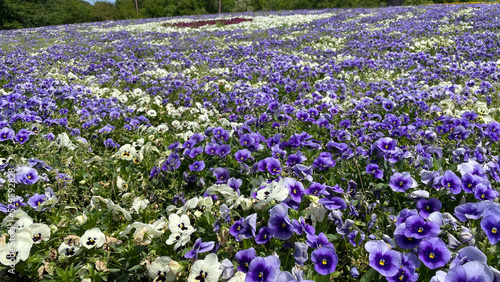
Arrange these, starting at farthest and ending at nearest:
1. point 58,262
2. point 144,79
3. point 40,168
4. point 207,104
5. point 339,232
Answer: point 144,79 < point 207,104 < point 40,168 < point 58,262 < point 339,232

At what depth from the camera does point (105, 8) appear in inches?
2365

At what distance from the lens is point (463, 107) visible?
15.9 ft

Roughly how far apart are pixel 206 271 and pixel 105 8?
7042 centimetres

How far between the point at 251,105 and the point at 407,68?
533 cm

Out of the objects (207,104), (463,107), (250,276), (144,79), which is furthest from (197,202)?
(144,79)

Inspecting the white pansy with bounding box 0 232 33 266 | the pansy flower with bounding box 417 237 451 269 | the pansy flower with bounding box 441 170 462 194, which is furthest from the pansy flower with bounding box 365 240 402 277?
the white pansy with bounding box 0 232 33 266

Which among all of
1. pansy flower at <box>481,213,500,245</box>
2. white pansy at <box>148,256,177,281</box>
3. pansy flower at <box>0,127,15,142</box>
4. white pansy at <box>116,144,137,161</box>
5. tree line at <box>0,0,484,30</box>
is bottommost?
white pansy at <box>148,256,177,281</box>

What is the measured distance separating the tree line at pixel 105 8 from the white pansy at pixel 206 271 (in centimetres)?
4322

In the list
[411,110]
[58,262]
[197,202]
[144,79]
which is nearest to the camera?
[58,262]

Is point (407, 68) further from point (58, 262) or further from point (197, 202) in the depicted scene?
point (58, 262)

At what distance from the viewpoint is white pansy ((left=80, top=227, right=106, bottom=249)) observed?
2.24 meters

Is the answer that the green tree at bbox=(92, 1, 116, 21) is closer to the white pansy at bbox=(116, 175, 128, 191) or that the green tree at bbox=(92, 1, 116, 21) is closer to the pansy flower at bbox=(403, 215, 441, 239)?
the white pansy at bbox=(116, 175, 128, 191)

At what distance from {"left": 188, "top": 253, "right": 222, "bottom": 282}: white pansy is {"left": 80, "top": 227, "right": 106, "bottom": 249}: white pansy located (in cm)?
84

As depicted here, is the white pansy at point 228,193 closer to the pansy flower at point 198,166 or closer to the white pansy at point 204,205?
the white pansy at point 204,205
